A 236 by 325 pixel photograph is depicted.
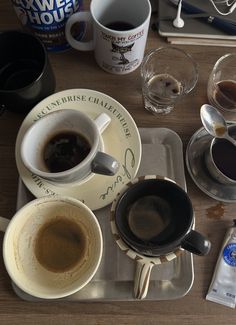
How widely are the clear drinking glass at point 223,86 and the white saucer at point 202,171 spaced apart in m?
0.05

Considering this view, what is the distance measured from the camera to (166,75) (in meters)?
0.78

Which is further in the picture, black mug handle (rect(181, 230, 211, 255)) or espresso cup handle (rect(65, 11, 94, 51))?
Answer: espresso cup handle (rect(65, 11, 94, 51))

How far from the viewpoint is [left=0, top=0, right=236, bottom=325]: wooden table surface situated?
0.60 m

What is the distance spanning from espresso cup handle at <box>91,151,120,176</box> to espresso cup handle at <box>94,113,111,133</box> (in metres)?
0.06

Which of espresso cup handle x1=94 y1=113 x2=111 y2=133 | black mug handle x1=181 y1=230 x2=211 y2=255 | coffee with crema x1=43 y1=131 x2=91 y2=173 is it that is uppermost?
espresso cup handle x1=94 y1=113 x2=111 y2=133

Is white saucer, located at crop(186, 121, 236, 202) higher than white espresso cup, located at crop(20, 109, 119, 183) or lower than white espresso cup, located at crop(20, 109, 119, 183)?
lower

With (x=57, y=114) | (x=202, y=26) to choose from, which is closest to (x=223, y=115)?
(x=202, y=26)

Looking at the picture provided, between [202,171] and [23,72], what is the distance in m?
0.38

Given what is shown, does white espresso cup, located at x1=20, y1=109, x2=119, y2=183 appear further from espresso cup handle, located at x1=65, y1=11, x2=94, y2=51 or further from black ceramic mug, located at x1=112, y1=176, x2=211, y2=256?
espresso cup handle, located at x1=65, y1=11, x2=94, y2=51

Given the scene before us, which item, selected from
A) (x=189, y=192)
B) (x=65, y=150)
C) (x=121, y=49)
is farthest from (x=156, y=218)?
(x=121, y=49)

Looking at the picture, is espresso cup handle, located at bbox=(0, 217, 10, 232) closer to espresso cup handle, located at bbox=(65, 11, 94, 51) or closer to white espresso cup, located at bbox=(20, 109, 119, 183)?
white espresso cup, located at bbox=(20, 109, 119, 183)

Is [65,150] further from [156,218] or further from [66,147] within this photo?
[156,218]

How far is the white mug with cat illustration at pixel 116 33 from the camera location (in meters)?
0.66

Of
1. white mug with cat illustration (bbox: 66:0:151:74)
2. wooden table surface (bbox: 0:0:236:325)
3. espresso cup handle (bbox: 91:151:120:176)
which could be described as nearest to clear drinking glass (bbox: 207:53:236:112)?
wooden table surface (bbox: 0:0:236:325)
